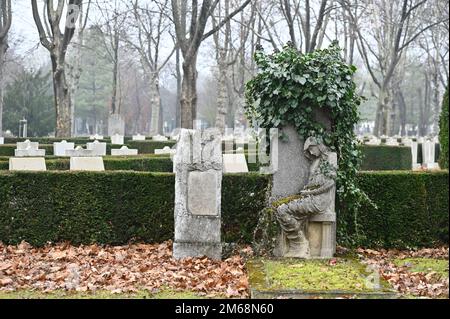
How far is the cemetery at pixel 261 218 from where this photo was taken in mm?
7680

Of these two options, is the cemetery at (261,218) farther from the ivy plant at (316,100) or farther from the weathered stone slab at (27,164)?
the weathered stone slab at (27,164)

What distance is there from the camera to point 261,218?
9.50 metres

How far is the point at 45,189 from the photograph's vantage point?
10375 millimetres

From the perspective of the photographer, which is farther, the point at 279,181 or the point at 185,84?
the point at 185,84

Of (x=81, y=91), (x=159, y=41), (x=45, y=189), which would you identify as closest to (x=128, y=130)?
(x=81, y=91)

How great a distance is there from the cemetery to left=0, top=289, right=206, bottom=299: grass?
0.9 inches

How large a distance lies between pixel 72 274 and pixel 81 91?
223 feet

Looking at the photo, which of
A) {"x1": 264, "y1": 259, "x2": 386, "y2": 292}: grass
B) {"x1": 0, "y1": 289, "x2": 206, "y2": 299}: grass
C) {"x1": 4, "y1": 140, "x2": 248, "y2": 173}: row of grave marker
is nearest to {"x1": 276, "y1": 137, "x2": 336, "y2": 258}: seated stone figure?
{"x1": 264, "y1": 259, "x2": 386, "y2": 292}: grass

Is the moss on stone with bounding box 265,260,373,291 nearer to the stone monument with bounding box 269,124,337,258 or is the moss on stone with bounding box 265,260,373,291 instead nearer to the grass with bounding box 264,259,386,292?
the grass with bounding box 264,259,386,292

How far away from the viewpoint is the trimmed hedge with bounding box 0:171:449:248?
10.3 metres

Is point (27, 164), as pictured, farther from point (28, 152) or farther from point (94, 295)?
point (94, 295)

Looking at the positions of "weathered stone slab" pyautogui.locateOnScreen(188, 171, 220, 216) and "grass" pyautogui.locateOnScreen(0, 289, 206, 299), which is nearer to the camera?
"grass" pyautogui.locateOnScreen(0, 289, 206, 299)

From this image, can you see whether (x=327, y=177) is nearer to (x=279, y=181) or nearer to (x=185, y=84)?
(x=279, y=181)
